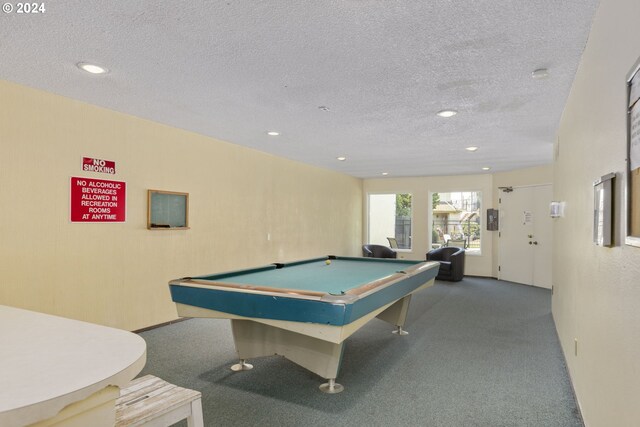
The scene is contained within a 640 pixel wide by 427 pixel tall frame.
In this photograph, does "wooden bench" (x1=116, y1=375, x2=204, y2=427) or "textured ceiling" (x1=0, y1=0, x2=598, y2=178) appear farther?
"textured ceiling" (x1=0, y1=0, x2=598, y2=178)

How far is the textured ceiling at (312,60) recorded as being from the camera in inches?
81.0

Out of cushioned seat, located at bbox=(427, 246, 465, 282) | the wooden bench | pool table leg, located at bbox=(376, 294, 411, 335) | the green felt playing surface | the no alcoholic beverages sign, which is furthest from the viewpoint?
cushioned seat, located at bbox=(427, 246, 465, 282)

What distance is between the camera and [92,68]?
111 inches

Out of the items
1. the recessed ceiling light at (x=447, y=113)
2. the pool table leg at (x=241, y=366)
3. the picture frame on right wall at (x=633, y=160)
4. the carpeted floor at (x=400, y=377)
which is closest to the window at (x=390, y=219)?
the carpeted floor at (x=400, y=377)

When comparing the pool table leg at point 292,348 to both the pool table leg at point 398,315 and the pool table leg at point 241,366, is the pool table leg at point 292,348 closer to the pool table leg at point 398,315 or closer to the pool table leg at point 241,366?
the pool table leg at point 241,366

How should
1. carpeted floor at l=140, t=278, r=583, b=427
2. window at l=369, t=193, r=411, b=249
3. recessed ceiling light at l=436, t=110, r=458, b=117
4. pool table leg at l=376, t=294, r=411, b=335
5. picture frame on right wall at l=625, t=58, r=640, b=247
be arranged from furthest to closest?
window at l=369, t=193, r=411, b=249 < pool table leg at l=376, t=294, r=411, b=335 < recessed ceiling light at l=436, t=110, r=458, b=117 < carpeted floor at l=140, t=278, r=583, b=427 < picture frame on right wall at l=625, t=58, r=640, b=247

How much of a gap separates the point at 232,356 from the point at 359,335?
1398 millimetres

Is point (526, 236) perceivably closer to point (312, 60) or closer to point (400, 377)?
point (400, 377)

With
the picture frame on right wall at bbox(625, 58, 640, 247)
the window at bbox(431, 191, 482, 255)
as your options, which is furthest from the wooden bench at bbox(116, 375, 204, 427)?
the window at bbox(431, 191, 482, 255)

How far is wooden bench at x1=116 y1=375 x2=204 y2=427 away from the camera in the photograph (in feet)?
4.91

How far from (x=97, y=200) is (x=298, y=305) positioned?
2.67 metres

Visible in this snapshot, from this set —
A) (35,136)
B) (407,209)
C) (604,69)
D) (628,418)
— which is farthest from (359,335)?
(407,209)

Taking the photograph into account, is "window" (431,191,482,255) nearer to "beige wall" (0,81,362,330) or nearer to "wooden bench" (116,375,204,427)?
"beige wall" (0,81,362,330)

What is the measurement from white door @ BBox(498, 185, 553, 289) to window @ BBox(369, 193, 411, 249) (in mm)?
2538
